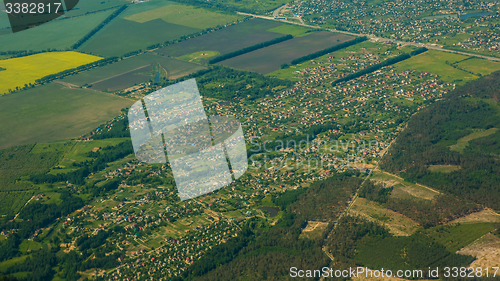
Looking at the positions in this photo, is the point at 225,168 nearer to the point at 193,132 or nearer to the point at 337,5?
the point at 193,132

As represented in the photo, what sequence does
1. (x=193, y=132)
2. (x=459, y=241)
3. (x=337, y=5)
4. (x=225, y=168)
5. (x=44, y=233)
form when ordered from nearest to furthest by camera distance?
(x=459, y=241), (x=44, y=233), (x=225, y=168), (x=193, y=132), (x=337, y=5)

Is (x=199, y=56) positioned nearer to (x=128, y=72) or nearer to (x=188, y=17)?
(x=128, y=72)

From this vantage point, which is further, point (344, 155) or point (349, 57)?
point (349, 57)

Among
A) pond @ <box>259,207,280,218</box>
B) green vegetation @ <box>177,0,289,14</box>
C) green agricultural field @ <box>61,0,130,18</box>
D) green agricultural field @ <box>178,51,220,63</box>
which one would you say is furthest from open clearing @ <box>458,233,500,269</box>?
green agricultural field @ <box>61,0,130,18</box>

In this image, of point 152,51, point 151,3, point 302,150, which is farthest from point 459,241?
point 151,3

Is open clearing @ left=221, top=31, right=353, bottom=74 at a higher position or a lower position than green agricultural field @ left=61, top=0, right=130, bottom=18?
lower

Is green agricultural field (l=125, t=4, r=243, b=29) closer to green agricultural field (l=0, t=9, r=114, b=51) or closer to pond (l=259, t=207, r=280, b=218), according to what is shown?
green agricultural field (l=0, t=9, r=114, b=51)
